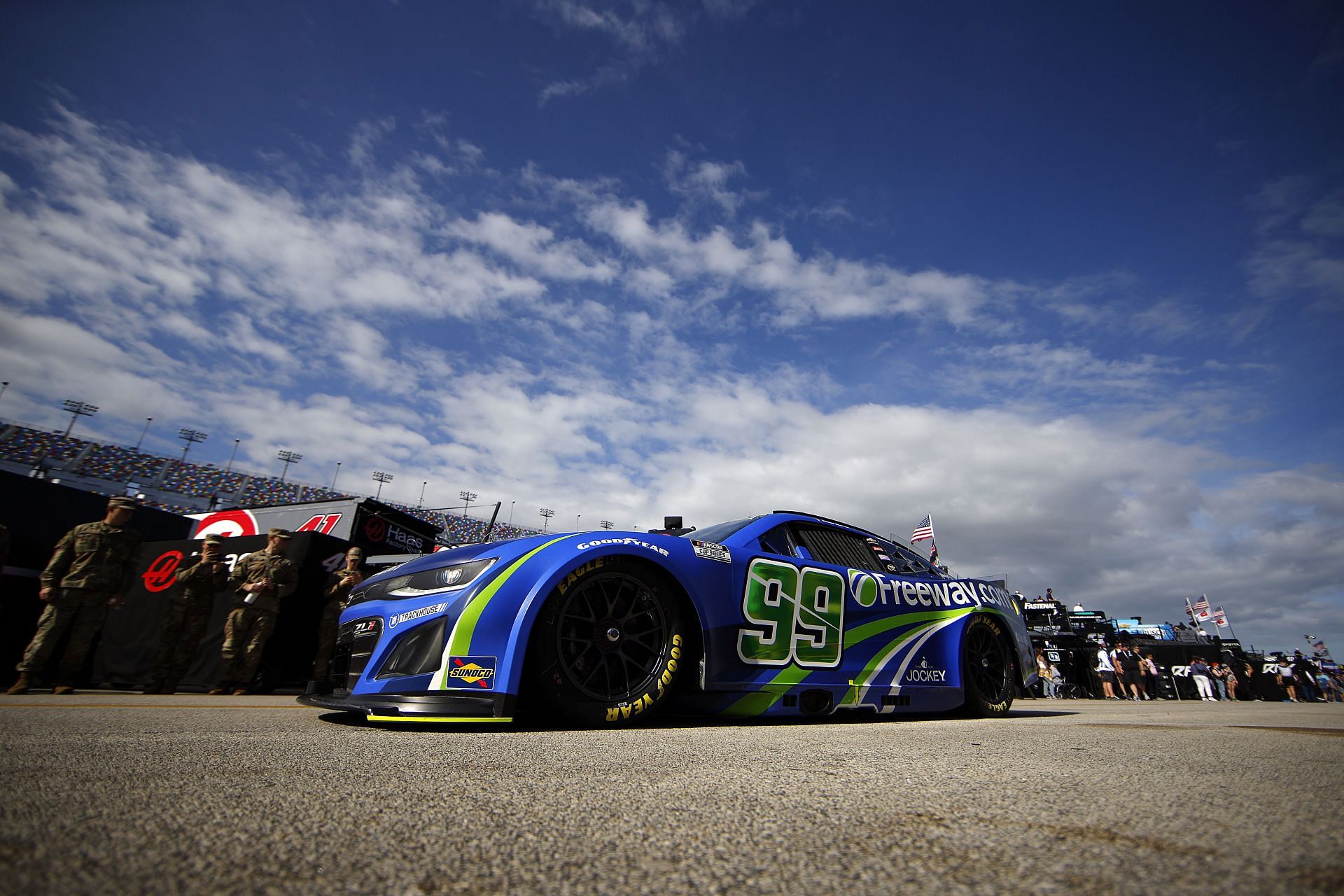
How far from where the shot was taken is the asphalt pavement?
833mm

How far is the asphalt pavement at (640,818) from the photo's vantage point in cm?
83

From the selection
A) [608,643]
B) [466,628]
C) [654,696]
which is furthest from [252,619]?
[654,696]

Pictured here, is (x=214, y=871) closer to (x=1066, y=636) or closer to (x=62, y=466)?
(x=1066, y=636)

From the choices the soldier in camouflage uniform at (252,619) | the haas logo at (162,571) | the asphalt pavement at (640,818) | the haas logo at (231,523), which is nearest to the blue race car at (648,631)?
the asphalt pavement at (640,818)

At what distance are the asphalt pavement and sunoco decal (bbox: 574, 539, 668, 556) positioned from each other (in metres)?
1.00

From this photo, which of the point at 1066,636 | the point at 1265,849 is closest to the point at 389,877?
the point at 1265,849

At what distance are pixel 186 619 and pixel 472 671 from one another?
17.9ft

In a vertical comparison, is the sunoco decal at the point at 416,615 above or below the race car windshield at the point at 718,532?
below

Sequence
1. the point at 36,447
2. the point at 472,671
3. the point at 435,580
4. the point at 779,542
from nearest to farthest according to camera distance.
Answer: the point at 472,671 → the point at 435,580 → the point at 779,542 → the point at 36,447

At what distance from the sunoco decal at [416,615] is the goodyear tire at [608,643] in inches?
17.4

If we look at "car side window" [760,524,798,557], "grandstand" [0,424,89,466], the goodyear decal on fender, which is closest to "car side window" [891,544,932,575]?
"car side window" [760,524,798,557]

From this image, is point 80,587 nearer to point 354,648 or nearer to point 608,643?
point 354,648

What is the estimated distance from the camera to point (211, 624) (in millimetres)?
6707

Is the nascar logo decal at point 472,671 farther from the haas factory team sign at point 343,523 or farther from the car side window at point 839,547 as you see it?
the haas factory team sign at point 343,523
